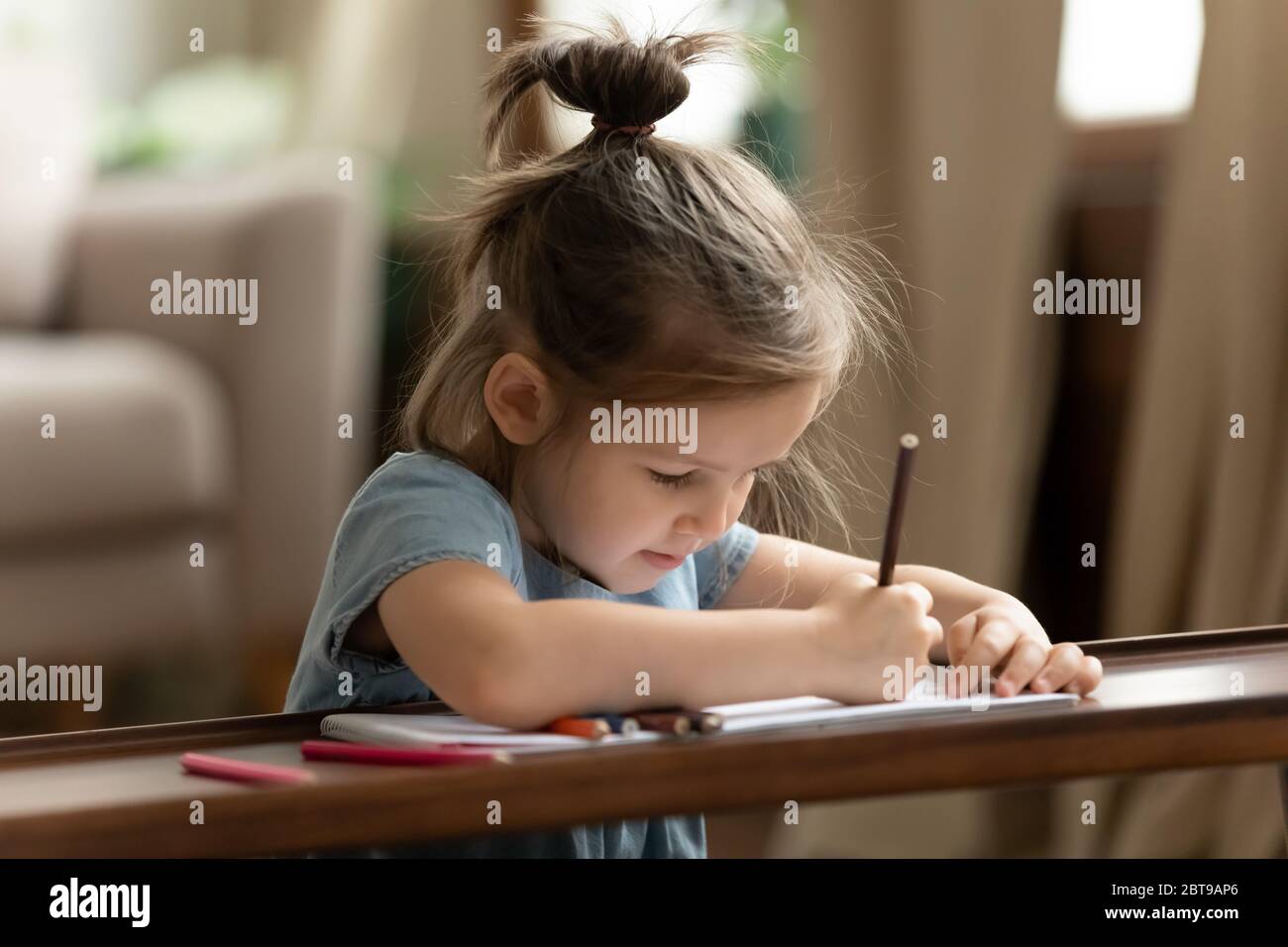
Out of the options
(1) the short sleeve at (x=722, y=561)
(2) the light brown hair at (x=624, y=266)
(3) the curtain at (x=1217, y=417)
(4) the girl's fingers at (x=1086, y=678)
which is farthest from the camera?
(3) the curtain at (x=1217, y=417)

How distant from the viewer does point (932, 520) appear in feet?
6.79

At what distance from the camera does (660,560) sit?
938mm

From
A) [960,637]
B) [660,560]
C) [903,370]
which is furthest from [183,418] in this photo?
[960,637]

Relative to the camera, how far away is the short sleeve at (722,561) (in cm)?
112

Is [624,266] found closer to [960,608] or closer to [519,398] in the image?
[519,398]

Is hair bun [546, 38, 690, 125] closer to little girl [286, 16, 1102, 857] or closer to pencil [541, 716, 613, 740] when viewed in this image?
little girl [286, 16, 1102, 857]

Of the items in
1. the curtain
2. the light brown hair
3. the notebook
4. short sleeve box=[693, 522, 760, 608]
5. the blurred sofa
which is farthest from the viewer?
the blurred sofa

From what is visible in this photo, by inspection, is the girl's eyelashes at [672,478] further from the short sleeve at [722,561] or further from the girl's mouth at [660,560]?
the short sleeve at [722,561]

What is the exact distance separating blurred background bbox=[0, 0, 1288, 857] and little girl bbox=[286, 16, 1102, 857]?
0.18 metres

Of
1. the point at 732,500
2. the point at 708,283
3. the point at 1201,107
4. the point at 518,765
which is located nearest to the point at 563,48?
the point at 708,283

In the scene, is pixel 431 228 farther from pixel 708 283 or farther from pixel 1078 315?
pixel 708 283

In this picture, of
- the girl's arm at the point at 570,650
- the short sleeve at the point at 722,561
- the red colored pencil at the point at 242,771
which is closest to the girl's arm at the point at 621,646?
the girl's arm at the point at 570,650

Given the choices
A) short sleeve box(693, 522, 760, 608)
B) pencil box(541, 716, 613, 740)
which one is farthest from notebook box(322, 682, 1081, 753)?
short sleeve box(693, 522, 760, 608)

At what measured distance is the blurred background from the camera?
5.75 feet
